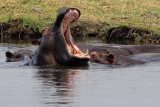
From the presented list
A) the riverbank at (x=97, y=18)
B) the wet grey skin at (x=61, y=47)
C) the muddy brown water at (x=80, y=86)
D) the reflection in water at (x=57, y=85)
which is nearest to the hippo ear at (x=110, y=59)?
the muddy brown water at (x=80, y=86)

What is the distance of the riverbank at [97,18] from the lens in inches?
805

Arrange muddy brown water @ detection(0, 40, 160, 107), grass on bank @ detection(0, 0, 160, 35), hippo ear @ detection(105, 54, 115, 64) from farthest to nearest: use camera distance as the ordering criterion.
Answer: grass on bank @ detection(0, 0, 160, 35), hippo ear @ detection(105, 54, 115, 64), muddy brown water @ detection(0, 40, 160, 107)

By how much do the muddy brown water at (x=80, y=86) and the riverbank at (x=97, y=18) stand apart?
7.46 m

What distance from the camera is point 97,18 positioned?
22.9 metres

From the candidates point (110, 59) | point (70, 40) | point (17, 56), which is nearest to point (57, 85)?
point (70, 40)

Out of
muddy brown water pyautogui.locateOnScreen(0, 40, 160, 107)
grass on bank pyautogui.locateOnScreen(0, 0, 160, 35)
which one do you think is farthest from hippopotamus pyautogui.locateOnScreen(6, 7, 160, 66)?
grass on bank pyautogui.locateOnScreen(0, 0, 160, 35)

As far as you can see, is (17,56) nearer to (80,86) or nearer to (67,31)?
(67,31)

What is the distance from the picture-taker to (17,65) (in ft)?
42.3

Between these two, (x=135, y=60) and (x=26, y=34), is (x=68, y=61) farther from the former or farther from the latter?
(x=26, y=34)

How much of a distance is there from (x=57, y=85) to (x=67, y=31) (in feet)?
8.36

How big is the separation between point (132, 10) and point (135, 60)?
11725 millimetres

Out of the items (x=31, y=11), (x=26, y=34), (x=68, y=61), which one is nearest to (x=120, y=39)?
(x=26, y=34)

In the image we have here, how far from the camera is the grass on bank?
22000 mm

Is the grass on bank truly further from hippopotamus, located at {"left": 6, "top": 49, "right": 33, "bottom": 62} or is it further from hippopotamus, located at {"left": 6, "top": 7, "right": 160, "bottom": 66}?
hippopotamus, located at {"left": 6, "top": 7, "right": 160, "bottom": 66}
